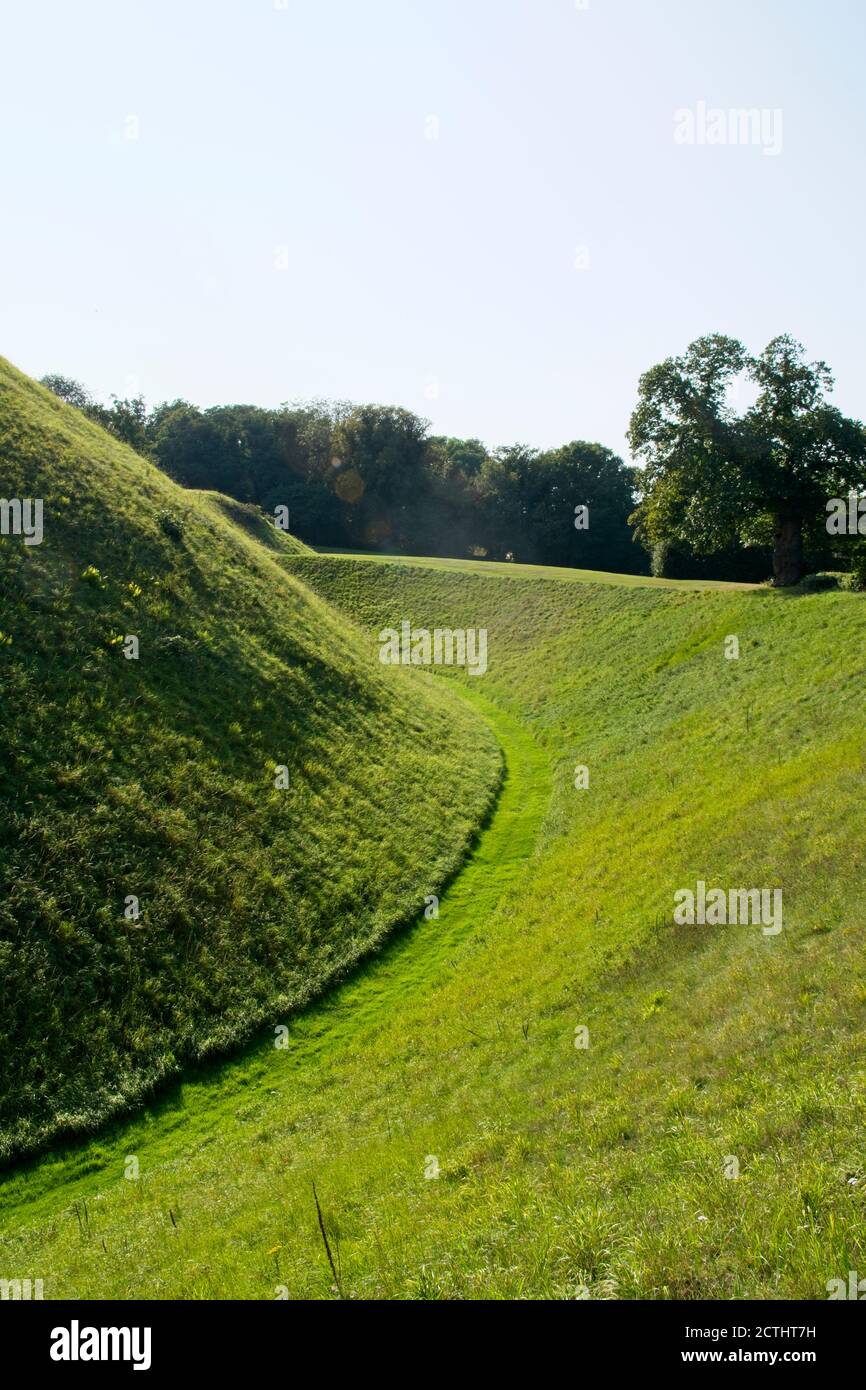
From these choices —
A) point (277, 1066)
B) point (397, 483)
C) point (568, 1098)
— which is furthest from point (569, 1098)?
point (397, 483)

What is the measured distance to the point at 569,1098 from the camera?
11.5 metres

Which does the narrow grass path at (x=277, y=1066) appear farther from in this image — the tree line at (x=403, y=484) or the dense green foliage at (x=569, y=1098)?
the tree line at (x=403, y=484)

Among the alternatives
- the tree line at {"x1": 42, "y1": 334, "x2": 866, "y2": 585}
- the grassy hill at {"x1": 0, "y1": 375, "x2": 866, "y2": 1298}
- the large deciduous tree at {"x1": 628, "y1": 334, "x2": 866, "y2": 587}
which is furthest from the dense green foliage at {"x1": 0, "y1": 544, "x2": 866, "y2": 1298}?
the tree line at {"x1": 42, "y1": 334, "x2": 866, "y2": 585}

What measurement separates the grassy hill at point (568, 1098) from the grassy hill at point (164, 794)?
124 cm

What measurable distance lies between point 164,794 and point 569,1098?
485 inches

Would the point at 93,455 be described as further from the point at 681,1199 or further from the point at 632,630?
the point at 681,1199

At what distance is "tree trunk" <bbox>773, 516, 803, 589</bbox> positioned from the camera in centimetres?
4450

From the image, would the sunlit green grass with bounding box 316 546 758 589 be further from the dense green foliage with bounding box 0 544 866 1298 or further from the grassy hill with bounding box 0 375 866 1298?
the dense green foliage with bounding box 0 544 866 1298

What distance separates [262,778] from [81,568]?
923 cm

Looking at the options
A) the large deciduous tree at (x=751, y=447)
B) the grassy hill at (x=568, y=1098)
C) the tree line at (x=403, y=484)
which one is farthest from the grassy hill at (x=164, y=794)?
the tree line at (x=403, y=484)

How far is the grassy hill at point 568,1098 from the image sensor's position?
7.54 metres

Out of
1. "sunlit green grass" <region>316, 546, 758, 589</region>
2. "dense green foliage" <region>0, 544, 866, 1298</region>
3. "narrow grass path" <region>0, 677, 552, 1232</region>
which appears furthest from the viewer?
"sunlit green grass" <region>316, 546, 758, 589</region>

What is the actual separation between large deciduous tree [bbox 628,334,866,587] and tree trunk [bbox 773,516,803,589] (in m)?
0.06
